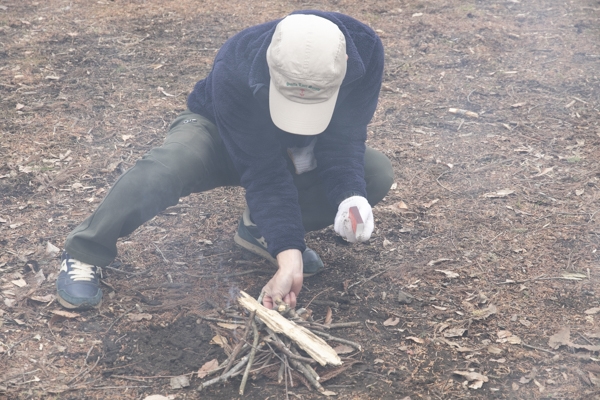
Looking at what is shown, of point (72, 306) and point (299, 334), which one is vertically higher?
point (299, 334)

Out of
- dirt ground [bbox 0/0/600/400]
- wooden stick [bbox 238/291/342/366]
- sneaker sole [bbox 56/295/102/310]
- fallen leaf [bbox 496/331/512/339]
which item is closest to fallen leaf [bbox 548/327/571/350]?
dirt ground [bbox 0/0/600/400]

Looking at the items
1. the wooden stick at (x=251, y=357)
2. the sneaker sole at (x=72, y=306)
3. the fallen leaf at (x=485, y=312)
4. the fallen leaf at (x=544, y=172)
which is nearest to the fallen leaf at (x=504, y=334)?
the fallen leaf at (x=485, y=312)

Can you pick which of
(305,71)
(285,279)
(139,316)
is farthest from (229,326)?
(305,71)

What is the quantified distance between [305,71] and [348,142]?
25.6 inches

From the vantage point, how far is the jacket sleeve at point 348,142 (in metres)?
2.79

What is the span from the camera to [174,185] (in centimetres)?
278

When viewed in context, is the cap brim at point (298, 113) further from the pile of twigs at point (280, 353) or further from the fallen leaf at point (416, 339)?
the fallen leaf at point (416, 339)

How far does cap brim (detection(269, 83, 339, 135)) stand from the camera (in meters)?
2.39

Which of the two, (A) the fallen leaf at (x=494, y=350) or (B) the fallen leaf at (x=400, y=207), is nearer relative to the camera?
(A) the fallen leaf at (x=494, y=350)

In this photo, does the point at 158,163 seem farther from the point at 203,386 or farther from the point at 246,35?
the point at 203,386

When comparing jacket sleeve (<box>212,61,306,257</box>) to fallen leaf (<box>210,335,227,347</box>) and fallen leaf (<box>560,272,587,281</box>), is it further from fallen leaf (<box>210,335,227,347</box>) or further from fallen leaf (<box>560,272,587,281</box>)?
fallen leaf (<box>560,272,587,281</box>)

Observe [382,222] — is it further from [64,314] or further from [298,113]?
[64,314]

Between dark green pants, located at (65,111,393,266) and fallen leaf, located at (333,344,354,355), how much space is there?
74 cm

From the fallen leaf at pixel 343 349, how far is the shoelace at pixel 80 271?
1.17 m
